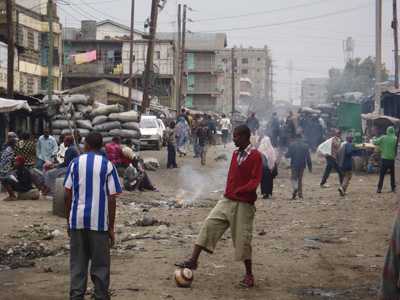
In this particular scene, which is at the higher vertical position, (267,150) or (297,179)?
(267,150)

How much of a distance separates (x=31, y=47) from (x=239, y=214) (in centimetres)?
3623

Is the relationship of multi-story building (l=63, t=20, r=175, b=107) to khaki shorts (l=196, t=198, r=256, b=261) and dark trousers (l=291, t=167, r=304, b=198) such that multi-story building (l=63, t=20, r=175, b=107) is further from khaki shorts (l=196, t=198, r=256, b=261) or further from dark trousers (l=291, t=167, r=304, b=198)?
khaki shorts (l=196, t=198, r=256, b=261)

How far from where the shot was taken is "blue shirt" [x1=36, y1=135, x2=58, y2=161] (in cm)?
1778

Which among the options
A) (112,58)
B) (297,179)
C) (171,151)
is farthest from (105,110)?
(112,58)

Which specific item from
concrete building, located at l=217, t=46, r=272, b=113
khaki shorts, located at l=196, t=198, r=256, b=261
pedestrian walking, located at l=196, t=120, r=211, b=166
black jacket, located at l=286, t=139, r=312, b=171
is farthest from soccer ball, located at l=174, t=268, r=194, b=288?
concrete building, located at l=217, t=46, r=272, b=113

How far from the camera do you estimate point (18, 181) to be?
612 inches

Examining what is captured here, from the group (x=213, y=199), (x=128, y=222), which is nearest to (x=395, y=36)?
(x=213, y=199)

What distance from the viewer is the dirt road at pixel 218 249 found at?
7.50 meters

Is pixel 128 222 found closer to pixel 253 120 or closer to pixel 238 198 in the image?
pixel 238 198

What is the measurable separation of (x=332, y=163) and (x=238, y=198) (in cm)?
1266

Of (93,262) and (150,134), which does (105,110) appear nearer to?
(150,134)

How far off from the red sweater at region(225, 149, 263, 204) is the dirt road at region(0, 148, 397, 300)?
0.93 m

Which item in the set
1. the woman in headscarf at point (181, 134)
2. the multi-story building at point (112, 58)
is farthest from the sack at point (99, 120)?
the multi-story building at point (112, 58)

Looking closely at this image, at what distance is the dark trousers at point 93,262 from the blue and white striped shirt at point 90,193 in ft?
0.29
